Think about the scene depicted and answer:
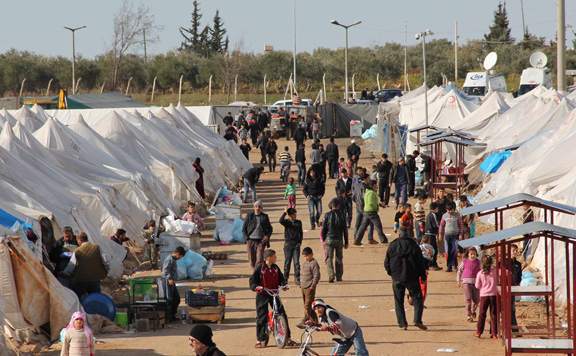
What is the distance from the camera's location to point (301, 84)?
309 ft

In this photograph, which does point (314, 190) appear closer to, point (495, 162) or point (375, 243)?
point (375, 243)

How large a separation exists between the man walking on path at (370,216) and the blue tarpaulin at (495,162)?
6.66 meters

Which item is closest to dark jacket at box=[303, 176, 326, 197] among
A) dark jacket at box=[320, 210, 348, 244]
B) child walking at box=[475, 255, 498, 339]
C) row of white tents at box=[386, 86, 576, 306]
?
row of white tents at box=[386, 86, 576, 306]

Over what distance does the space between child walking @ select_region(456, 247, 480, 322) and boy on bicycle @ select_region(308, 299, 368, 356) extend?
4.47 metres

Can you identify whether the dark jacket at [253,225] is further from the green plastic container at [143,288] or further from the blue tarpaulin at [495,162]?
the blue tarpaulin at [495,162]

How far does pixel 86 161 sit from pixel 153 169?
5.23 metres

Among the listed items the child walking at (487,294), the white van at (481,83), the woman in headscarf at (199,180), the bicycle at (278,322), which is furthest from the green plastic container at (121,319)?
the white van at (481,83)

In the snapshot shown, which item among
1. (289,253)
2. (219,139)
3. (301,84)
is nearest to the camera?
(289,253)

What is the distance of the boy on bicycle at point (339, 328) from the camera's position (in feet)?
44.6

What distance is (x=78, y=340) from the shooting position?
1334 centimetres

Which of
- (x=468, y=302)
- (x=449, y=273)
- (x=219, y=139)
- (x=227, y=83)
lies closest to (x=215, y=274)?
(x=449, y=273)

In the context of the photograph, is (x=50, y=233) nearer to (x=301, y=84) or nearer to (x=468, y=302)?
(x=468, y=302)

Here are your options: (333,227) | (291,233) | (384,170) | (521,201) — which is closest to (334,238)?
(333,227)

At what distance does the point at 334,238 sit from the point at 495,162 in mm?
12568
